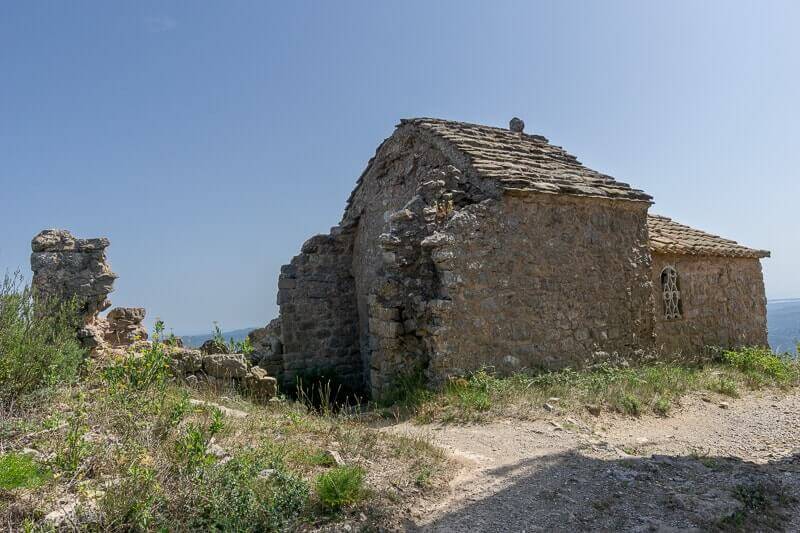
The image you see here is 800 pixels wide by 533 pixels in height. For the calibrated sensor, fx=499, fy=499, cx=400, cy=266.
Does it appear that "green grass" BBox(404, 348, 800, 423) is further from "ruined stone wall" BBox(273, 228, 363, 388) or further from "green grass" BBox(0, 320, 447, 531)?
"ruined stone wall" BBox(273, 228, 363, 388)

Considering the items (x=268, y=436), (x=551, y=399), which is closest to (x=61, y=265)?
(x=268, y=436)

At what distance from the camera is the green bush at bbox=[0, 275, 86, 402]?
4730 mm

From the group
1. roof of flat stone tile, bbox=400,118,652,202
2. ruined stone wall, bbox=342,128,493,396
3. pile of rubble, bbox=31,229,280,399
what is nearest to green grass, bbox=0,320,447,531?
pile of rubble, bbox=31,229,280,399

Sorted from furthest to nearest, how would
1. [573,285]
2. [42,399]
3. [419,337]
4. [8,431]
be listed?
1. [573,285]
2. [419,337]
3. [42,399]
4. [8,431]

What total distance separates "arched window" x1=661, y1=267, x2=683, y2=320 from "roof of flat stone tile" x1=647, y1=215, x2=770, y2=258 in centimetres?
49

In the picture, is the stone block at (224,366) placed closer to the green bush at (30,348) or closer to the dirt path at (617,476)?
the green bush at (30,348)

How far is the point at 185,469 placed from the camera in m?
3.66

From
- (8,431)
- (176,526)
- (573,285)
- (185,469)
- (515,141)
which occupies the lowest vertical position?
(176,526)

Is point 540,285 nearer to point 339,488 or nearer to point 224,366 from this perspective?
point 224,366

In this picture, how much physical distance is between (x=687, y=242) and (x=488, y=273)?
21.0ft

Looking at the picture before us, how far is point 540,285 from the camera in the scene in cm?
841

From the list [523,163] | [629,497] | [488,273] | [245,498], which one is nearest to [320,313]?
[488,273]

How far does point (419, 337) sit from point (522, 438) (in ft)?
8.29

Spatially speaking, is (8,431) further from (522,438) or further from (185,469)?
(522,438)
